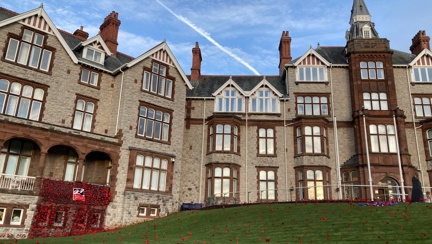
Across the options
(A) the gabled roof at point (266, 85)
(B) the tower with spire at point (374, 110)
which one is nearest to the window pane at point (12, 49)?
(A) the gabled roof at point (266, 85)

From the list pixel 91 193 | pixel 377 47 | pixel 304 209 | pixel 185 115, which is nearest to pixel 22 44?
pixel 91 193

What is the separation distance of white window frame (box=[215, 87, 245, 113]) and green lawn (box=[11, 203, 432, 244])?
13.0 m

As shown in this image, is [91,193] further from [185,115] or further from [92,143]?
[185,115]

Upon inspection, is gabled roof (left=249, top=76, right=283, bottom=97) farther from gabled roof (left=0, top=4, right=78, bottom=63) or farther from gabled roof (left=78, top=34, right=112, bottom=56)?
gabled roof (left=0, top=4, right=78, bottom=63)

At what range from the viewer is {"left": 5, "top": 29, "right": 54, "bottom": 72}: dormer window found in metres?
25.7

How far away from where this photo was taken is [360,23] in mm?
38281

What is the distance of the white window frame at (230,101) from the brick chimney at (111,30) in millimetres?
11016

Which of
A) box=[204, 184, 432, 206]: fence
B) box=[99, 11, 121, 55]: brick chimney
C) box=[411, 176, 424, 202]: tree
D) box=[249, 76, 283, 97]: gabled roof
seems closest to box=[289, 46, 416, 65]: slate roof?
box=[249, 76, 283, 97]: gabled roof

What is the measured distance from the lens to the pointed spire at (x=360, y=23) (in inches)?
1469

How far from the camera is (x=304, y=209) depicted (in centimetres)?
2166

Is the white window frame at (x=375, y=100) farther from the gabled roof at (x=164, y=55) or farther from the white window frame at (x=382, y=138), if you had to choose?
the gabled roof at (x=164, y=55)

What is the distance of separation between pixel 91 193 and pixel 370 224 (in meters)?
18.0

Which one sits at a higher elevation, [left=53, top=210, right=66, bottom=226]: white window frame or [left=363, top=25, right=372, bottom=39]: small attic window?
[left=363, top=25, right=372, bottom=39]: small attic window

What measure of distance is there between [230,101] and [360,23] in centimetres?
1647
